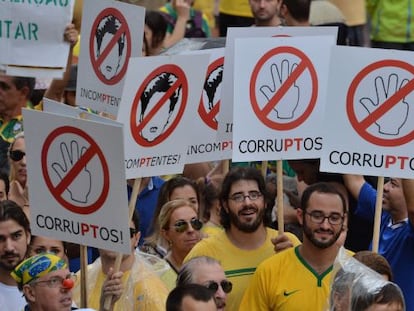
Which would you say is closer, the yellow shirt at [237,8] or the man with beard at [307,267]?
the man with beard at [307,267]

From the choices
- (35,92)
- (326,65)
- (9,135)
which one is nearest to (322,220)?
(326,65)

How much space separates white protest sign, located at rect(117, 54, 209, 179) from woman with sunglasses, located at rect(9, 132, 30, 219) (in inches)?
79.1

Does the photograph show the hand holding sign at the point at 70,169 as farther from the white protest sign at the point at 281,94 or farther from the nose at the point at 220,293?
the white protest sign at the point at 281,94

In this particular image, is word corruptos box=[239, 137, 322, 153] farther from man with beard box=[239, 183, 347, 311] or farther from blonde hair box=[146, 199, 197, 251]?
blonde hair box=[146, 199, 197, 251]

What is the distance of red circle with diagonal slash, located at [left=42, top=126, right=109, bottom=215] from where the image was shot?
28.2ft

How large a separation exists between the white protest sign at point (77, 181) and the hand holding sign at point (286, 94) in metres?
1.69

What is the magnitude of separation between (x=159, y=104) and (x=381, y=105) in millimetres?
1275

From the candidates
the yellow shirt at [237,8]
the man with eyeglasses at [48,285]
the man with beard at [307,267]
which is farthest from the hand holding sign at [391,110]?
the yellow shirt at [237,8]

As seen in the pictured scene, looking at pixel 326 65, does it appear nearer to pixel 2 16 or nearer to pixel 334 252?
pixel 334 252

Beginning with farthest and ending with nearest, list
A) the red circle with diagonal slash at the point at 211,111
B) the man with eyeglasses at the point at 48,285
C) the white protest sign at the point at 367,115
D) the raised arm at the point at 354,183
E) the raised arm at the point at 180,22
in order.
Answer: the raised arm at the point at 180,22 → the raised arm at the point at 354,183 → the red circle with diagonal slash at the point at 211,111 → the white protest sign at the point at 367,115 → the man with eyeglasses at the point at 48,285

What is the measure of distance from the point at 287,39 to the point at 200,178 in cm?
214

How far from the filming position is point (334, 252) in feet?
31.4

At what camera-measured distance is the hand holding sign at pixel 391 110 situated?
945 cm

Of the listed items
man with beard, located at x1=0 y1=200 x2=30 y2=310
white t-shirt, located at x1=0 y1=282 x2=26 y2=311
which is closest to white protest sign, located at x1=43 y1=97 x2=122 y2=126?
man with beard, located at x1=0 y1=200 x2=30 y2=310
